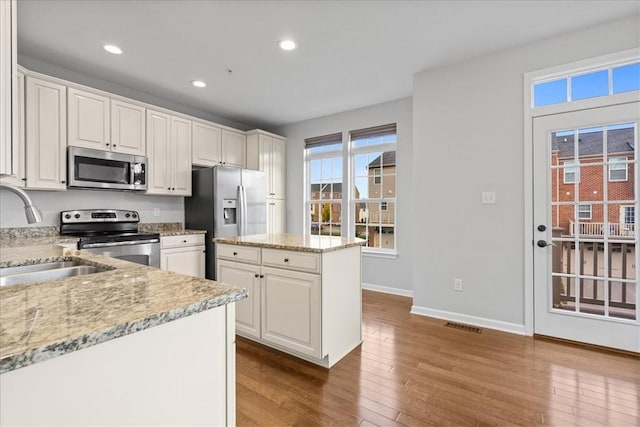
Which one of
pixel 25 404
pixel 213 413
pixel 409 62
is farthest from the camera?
pixel 409 62

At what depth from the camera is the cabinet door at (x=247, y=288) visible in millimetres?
2445

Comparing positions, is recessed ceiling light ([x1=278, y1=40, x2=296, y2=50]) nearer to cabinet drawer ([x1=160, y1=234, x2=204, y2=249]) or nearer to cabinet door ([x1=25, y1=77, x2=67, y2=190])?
cabinet door ([x1=25, y1=77, x2=67, y2=190])

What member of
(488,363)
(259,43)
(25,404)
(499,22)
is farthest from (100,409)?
(499,22)

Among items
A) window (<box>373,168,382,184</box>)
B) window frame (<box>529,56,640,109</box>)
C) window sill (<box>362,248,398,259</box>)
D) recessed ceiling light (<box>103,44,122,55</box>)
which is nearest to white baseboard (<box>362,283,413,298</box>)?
window sill (<box>362,248,398,259</box>)

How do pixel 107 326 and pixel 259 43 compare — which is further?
pixel 259 43

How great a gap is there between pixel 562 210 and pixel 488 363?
1.48m

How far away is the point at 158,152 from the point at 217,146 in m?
0.83

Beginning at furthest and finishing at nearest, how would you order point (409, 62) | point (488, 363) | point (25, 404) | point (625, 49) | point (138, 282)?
point (409, 62) < point (625, 49) < point (488, 363) < point (138, 282) < point (25, 404)

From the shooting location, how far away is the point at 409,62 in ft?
10.2

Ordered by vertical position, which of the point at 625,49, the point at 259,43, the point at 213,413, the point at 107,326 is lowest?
the point at 213,413

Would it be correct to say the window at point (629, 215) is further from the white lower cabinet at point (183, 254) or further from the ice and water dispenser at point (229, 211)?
the white lower cabinet at point (183, 254)

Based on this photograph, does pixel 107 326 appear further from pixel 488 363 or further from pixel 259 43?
pixel 259 43

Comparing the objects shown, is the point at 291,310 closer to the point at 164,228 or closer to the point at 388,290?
the point at 388,290

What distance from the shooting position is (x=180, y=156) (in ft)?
12.6
